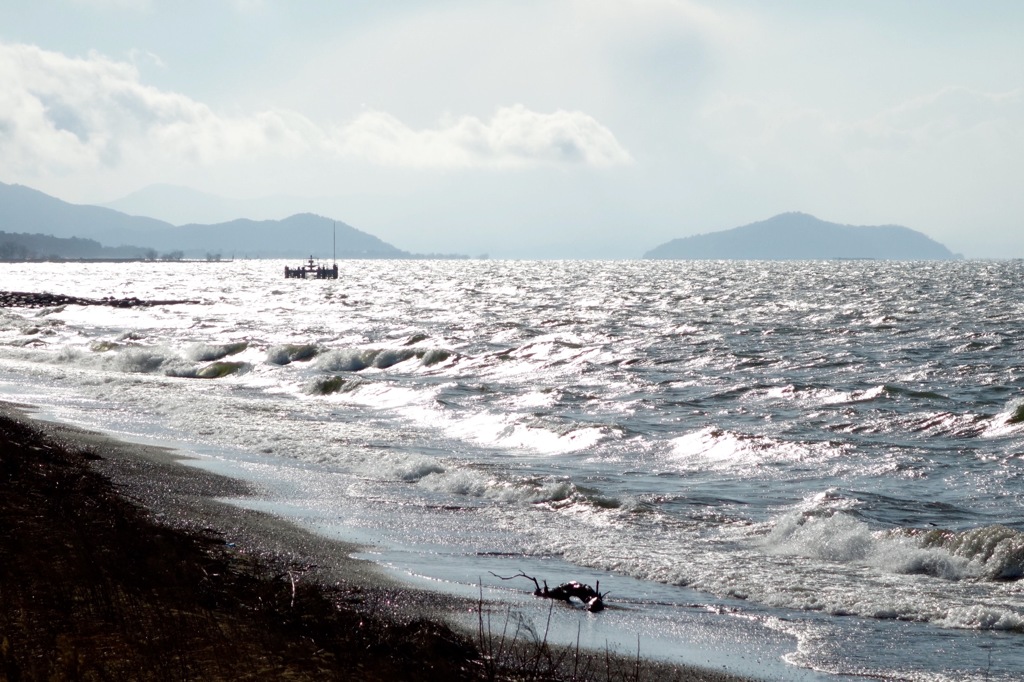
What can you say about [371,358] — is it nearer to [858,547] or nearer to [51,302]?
[858,547]

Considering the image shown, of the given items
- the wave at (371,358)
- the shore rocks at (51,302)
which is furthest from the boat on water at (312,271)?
the wave at (371,358)

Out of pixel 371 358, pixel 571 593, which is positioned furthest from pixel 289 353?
pixel 571 593

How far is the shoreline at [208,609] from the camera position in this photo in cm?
529

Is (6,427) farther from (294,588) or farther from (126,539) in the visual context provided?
(294,588)

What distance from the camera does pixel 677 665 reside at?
7039mm

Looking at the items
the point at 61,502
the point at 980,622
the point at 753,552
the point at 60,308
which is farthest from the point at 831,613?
the point at 60,308

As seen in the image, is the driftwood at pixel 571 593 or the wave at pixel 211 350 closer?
the driftwood at pixel 571 593

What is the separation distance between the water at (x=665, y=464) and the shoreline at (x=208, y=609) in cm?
84

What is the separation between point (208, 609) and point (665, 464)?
1135 cm

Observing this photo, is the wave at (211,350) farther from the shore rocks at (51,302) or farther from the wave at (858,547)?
the shore rocks at (51,302)

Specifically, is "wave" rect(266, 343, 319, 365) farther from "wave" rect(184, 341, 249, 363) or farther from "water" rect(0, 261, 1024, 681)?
"wave" rect(184, 341, 249, 363)

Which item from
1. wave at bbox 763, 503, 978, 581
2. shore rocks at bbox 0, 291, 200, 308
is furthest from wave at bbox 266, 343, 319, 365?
shore rocks at bbox 0, 291, 200, 308

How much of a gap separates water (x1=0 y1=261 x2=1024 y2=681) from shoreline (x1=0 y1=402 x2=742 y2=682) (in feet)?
2.76

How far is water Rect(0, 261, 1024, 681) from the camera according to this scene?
8.45 meters
